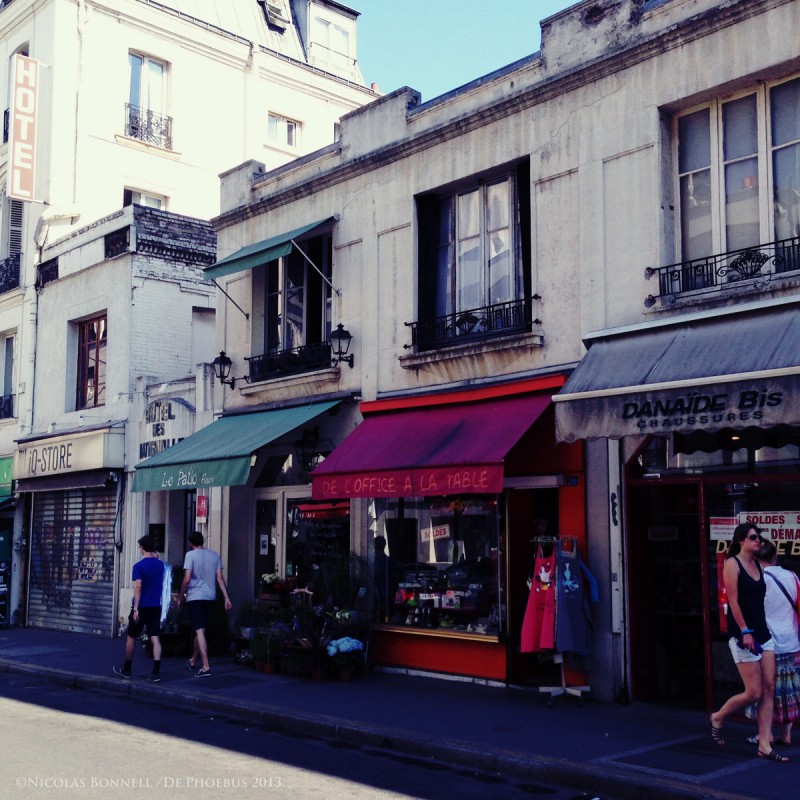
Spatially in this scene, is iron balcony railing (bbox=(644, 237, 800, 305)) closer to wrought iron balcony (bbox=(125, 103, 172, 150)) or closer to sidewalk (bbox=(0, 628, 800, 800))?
sidewalk (bbox=(0, 628, 800, 800))

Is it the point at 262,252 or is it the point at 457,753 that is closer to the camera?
the point at 457,753

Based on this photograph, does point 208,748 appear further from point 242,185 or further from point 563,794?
point 242,185

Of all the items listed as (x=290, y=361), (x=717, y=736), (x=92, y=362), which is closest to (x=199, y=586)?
(x=290, y=361)

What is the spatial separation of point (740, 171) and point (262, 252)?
21.9ft

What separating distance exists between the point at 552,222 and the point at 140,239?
31.6 feet

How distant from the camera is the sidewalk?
285 inches

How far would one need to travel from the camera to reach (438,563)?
41.1ft

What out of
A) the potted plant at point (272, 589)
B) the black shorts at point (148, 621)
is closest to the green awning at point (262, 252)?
the potted plant at point (272, 589)

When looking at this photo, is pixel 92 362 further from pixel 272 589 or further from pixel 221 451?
pixel 272 589

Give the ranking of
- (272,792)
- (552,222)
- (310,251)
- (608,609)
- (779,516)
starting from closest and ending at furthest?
(272,792) < (779,516) < (608,609) < (552,222) < (310,251)

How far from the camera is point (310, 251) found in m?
15.1

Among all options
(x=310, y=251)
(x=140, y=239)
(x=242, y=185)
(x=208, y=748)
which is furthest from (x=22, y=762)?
(x=140, y=239)

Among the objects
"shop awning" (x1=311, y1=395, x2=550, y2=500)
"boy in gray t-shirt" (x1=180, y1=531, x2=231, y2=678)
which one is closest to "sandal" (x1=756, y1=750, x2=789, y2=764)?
"shop awning" (x1=311, y1=395, x2=550, y2=500)

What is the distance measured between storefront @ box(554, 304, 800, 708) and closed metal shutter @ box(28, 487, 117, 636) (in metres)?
10.9
